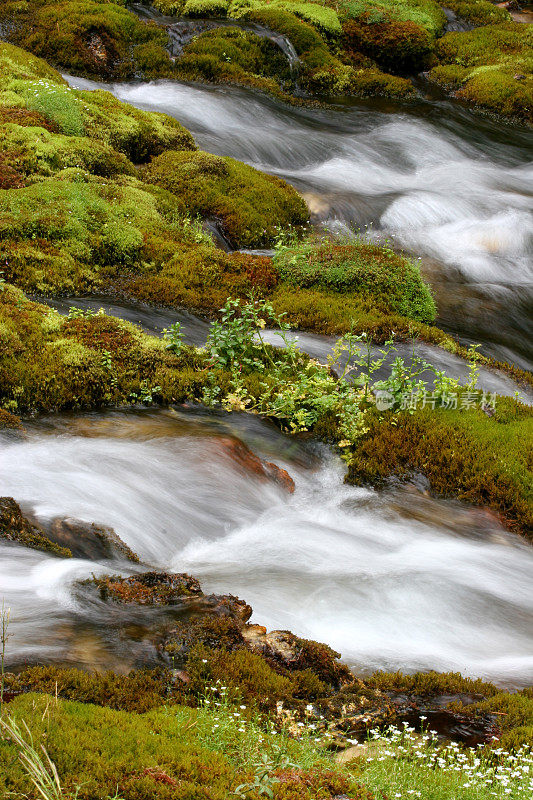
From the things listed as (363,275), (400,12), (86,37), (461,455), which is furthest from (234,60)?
(461,455)

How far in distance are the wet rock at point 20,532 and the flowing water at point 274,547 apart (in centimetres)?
13

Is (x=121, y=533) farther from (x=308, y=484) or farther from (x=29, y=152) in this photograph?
(x=29, y=152)

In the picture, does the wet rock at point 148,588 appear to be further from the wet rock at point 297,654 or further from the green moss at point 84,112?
the green moss at point 84,112

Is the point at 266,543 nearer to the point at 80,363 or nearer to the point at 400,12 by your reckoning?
the point at 80,363

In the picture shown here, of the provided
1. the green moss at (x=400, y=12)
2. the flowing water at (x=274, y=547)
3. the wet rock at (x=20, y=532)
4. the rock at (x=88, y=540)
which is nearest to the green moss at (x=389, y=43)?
the green moss at (x=400, y=12)

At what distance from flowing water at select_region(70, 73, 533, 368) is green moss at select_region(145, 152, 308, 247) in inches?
34.5

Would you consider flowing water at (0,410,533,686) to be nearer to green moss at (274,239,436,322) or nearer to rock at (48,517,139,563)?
rock at (48,517,139,563)

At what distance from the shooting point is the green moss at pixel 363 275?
442 inches

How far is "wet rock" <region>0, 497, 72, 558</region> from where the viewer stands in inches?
212

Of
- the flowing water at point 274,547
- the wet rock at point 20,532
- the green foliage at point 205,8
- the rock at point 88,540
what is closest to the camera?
the flowing water at point 274,547

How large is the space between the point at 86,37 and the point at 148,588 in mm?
16982

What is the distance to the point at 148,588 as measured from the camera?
16.7 ft

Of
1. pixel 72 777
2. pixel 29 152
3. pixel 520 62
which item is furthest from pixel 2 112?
pixel 520 62

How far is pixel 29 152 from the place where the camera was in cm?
1130
